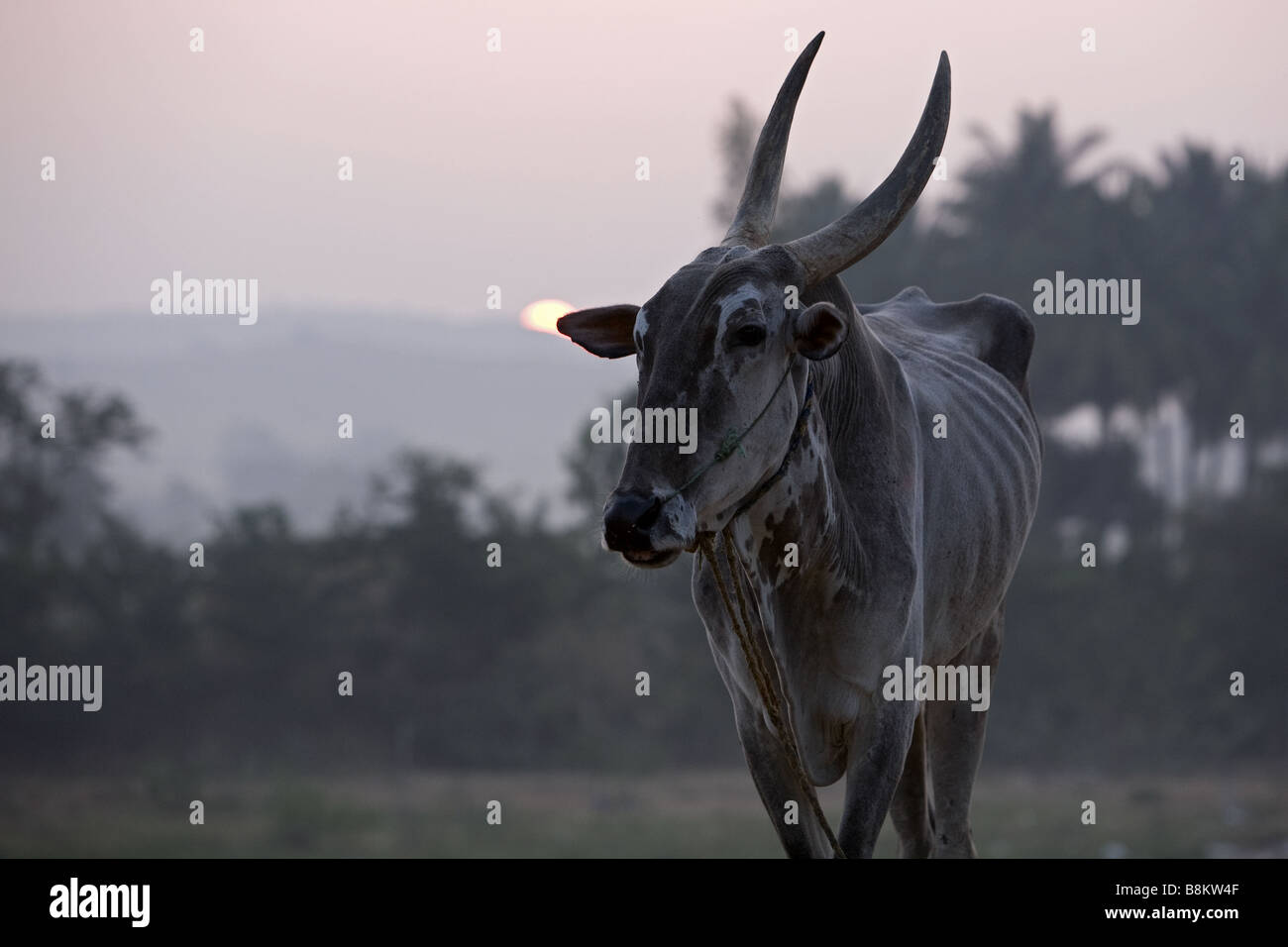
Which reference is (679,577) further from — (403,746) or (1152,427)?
(1152,427)

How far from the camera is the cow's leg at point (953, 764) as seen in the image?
789 centimetres

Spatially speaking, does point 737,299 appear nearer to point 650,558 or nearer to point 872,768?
point 650,558

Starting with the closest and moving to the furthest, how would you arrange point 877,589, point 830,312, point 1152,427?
point 830,312, point 877,589, point 1152,427

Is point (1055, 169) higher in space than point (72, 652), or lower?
higher

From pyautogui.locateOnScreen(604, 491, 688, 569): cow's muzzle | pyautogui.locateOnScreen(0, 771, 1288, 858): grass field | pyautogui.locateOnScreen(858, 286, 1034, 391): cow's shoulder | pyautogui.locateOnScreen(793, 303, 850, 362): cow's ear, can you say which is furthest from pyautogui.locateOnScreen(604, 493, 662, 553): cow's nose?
pyautogui.locateOnScreen(0, 771, 1288, 858): grass field

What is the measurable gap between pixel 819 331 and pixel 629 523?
0.96m

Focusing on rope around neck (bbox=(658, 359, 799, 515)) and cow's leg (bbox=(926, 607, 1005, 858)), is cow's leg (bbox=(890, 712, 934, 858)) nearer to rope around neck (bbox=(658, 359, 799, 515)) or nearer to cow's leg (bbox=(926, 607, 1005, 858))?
A: cow's leg (bbox=(926, 607, 1005, 858))

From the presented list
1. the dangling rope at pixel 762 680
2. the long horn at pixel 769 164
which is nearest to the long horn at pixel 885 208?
the long horn at pixel 769 164

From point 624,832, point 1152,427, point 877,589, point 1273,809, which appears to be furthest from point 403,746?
point 877,589

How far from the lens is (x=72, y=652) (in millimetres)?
43312

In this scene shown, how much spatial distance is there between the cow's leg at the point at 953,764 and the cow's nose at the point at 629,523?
304cm

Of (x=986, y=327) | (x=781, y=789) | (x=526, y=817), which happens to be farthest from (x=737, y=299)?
→ (x=526, y=817)

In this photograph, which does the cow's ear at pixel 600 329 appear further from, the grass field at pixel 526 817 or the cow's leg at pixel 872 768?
the grass field at pixel 526 817

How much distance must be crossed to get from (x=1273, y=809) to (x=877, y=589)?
126ft
